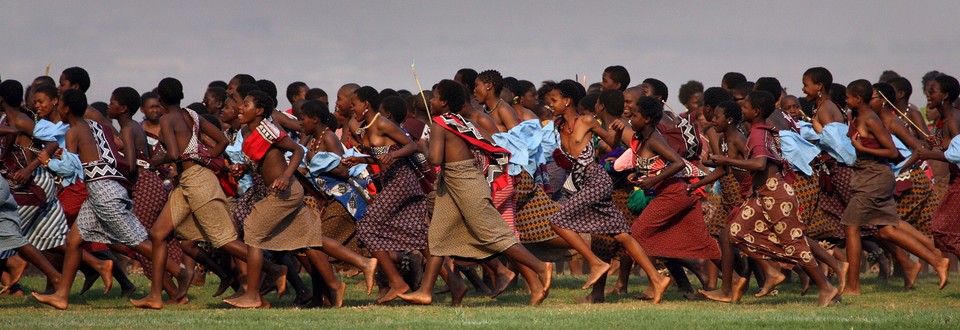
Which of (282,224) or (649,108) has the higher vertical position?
(649,108)

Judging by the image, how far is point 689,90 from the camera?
56.0 ft

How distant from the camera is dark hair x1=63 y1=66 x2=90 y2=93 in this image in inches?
517

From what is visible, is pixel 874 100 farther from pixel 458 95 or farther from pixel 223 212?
pixel 223 212

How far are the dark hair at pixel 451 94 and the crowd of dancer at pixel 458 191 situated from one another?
21mm

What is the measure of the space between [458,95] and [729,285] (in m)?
2.77

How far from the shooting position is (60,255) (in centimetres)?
1304

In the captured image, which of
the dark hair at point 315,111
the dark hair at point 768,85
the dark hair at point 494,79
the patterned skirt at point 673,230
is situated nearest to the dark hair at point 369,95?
the dark hair at point 315,111

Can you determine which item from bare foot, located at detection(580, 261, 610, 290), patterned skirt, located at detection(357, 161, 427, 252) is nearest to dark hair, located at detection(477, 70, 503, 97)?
patterned skirt, located at detection(357, 161, 427, 252)

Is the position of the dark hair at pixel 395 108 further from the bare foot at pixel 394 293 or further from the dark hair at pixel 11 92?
the dark hair at pixel 11 92

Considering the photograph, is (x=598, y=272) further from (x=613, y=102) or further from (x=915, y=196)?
(x=915, y=196)

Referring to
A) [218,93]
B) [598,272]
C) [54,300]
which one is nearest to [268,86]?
[218,93]

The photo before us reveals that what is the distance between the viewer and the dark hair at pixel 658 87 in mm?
14789

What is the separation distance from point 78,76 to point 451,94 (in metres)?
4.18

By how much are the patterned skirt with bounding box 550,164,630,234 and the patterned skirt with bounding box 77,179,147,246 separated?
3.45m
